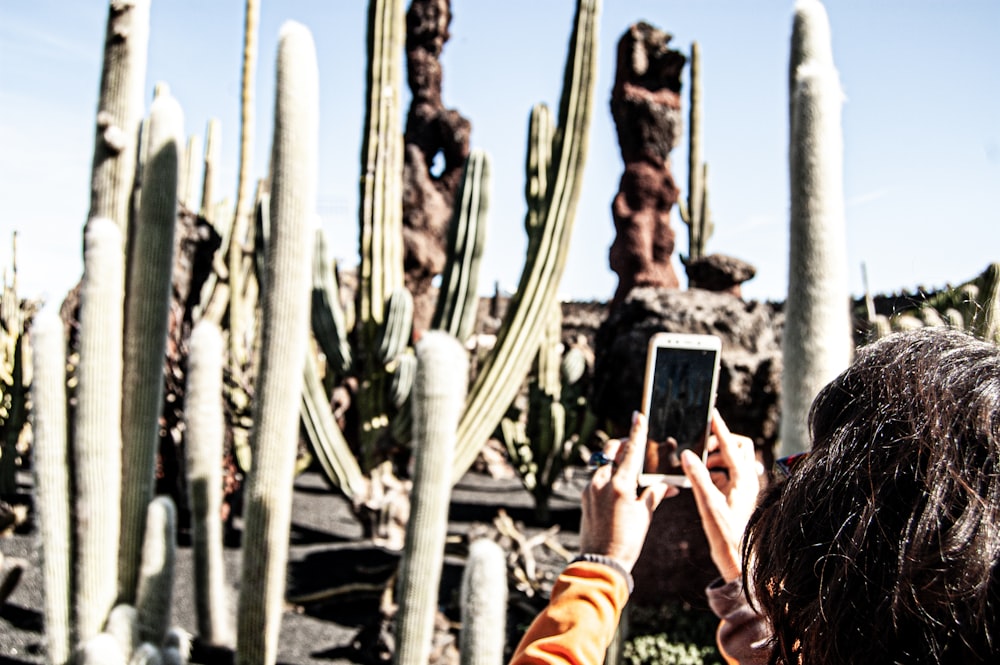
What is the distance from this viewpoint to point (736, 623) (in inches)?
47.8

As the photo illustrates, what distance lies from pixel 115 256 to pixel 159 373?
492 mm

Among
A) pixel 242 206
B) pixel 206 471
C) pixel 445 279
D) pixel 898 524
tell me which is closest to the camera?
pixel 898 524

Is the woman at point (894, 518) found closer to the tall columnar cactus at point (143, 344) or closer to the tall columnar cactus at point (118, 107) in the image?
the tall columnar cactus at point (143, 344)

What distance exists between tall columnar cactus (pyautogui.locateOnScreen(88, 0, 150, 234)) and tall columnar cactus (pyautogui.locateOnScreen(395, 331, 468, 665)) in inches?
52.5

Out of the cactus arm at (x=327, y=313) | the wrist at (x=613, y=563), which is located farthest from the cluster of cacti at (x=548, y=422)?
the wrist at (x=613, y=563)

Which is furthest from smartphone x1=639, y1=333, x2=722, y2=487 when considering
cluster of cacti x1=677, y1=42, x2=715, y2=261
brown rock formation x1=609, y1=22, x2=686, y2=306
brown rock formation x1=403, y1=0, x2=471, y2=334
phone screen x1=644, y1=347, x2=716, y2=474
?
cluster of cacti x1=677, y1=42, x2=715, y2=261

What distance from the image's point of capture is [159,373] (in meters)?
3.31

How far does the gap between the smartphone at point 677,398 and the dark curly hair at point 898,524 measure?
1.59 feet

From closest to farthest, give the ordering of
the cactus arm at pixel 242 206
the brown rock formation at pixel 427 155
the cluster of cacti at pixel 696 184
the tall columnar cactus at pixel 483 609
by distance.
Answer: the tall columnar cactus at pixel 483 609 < the cactus arm at pixel 242 206 < the brown rock formation at pixel 427 155 < the cluster of cacti at pixel 696 184

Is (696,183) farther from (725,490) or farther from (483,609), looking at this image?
(725,490)

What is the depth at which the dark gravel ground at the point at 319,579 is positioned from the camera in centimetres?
441

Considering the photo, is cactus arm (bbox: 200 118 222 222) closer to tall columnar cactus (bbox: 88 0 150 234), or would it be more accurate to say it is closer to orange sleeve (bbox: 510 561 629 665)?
tall columnar cactus (bbox: 88 0 150 234)

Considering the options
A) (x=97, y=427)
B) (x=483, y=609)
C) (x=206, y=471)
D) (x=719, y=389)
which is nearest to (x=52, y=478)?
(x=97, y=427)

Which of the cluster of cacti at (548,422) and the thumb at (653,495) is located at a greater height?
the thumb at (653,495)
